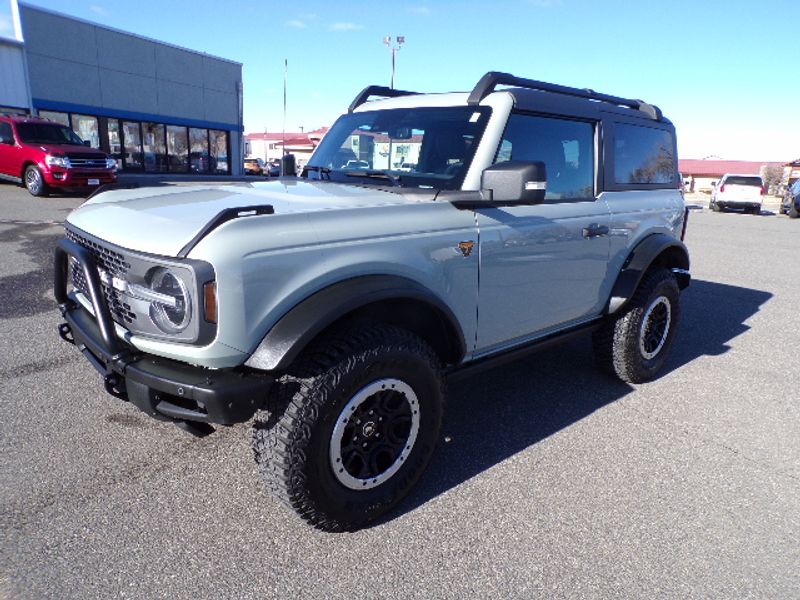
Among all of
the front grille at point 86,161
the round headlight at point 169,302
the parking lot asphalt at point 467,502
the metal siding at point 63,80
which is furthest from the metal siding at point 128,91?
the round headlight at point 169,302

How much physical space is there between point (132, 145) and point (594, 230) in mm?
25612

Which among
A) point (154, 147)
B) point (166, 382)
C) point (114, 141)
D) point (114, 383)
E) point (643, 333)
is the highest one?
point (114, 141)

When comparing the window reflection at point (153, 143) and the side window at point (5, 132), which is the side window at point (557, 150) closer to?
the side window at point (5, 132)

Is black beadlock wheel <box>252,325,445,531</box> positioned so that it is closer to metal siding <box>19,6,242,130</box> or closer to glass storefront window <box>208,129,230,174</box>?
metal siding <box>19,6,242,130</box>

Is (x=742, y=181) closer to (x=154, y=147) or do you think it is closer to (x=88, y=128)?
(x=154, y=147)

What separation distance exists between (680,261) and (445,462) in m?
2.81

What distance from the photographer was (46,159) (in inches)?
531

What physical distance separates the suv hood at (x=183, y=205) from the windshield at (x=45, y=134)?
14.1 metres

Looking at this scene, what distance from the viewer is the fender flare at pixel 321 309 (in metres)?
2.10

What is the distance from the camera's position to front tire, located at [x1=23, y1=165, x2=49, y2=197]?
45.3 feet

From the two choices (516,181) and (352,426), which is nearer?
(352,426)

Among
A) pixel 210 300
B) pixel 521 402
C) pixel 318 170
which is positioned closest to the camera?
pixel 210 300

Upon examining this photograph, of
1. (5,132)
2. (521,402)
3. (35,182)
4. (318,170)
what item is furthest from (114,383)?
(5,132)

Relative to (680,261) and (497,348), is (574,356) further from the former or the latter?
(497,348)
